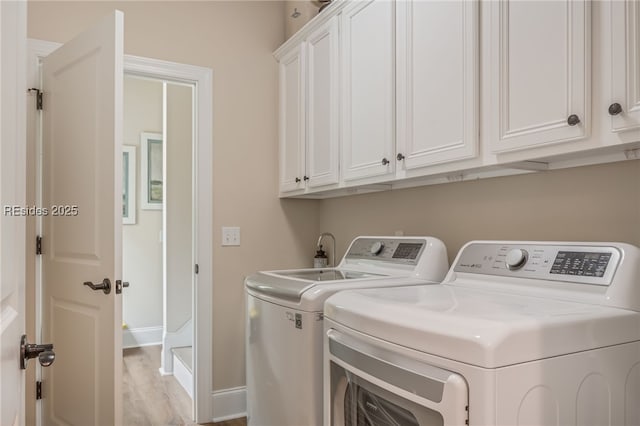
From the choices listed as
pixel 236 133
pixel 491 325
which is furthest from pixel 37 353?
pixel 236 133

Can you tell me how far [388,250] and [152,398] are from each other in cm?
206

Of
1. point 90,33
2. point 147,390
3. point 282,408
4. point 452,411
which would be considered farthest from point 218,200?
point 452,411

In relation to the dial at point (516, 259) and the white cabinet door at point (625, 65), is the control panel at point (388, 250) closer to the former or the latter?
the dial at point (516, 259)

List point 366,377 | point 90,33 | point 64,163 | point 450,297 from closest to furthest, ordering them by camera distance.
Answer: point 366,377 → point 450,297 → point 90,33 → point 64,163

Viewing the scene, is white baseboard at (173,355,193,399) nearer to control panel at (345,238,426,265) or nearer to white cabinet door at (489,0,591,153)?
control panel at (345,238,426,265)

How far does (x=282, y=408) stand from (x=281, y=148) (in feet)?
5.34

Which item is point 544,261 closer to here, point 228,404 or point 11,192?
point 11,192

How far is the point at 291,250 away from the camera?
9.61 ft

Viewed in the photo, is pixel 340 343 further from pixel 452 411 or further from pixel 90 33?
pixel 90 33

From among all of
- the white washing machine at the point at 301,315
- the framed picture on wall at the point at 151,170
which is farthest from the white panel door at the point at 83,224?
the framed picture on wall at the point at 151,170

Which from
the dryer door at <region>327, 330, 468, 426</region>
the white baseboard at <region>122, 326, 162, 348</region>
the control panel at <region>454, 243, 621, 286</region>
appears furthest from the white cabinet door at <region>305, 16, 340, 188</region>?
the white baseboard at <region>122, 326, 162, 348</region>

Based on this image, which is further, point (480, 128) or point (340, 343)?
point (480, 128)

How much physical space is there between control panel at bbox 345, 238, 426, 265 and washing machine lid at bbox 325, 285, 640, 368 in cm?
61

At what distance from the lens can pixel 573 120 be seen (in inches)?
47.5
